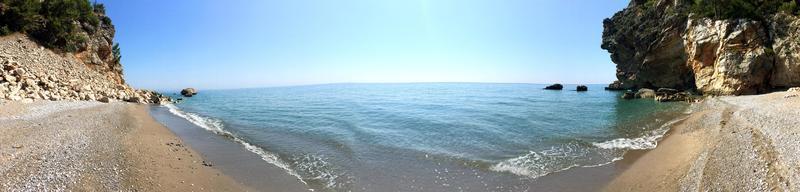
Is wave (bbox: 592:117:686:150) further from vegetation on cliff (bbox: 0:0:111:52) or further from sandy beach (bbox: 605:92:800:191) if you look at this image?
vegetation on cliff (bbox: 0:0:111:52)

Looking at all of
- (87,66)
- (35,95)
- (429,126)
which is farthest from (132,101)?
(429,126)

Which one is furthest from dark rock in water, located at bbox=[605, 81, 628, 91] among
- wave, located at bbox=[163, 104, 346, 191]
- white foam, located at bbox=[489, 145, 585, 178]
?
wave, located at bbox=[163, 104, 346, 191]

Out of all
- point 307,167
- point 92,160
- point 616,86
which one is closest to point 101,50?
point 92,160

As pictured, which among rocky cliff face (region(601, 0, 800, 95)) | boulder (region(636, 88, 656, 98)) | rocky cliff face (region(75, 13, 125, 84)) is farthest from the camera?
boulder (region(636, 88, 656, 98))

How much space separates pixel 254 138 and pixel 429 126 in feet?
35.3

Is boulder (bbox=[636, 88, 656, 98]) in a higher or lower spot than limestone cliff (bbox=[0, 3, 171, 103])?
lower

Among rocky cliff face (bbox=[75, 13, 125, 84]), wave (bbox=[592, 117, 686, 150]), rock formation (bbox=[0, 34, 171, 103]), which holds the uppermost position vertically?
rocky cliff face (bbox=[75, 13, 125, 84])

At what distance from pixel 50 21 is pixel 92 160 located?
148 ft

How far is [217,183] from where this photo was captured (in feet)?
35.9

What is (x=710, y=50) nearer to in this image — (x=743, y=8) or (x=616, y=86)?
(x=743, y=8)

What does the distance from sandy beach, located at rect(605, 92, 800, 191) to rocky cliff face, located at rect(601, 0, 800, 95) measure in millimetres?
31845

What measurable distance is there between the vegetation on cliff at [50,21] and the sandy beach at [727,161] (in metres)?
52.6

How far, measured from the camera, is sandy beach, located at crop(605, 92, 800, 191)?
30.7 ft

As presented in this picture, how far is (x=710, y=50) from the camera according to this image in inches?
1859
